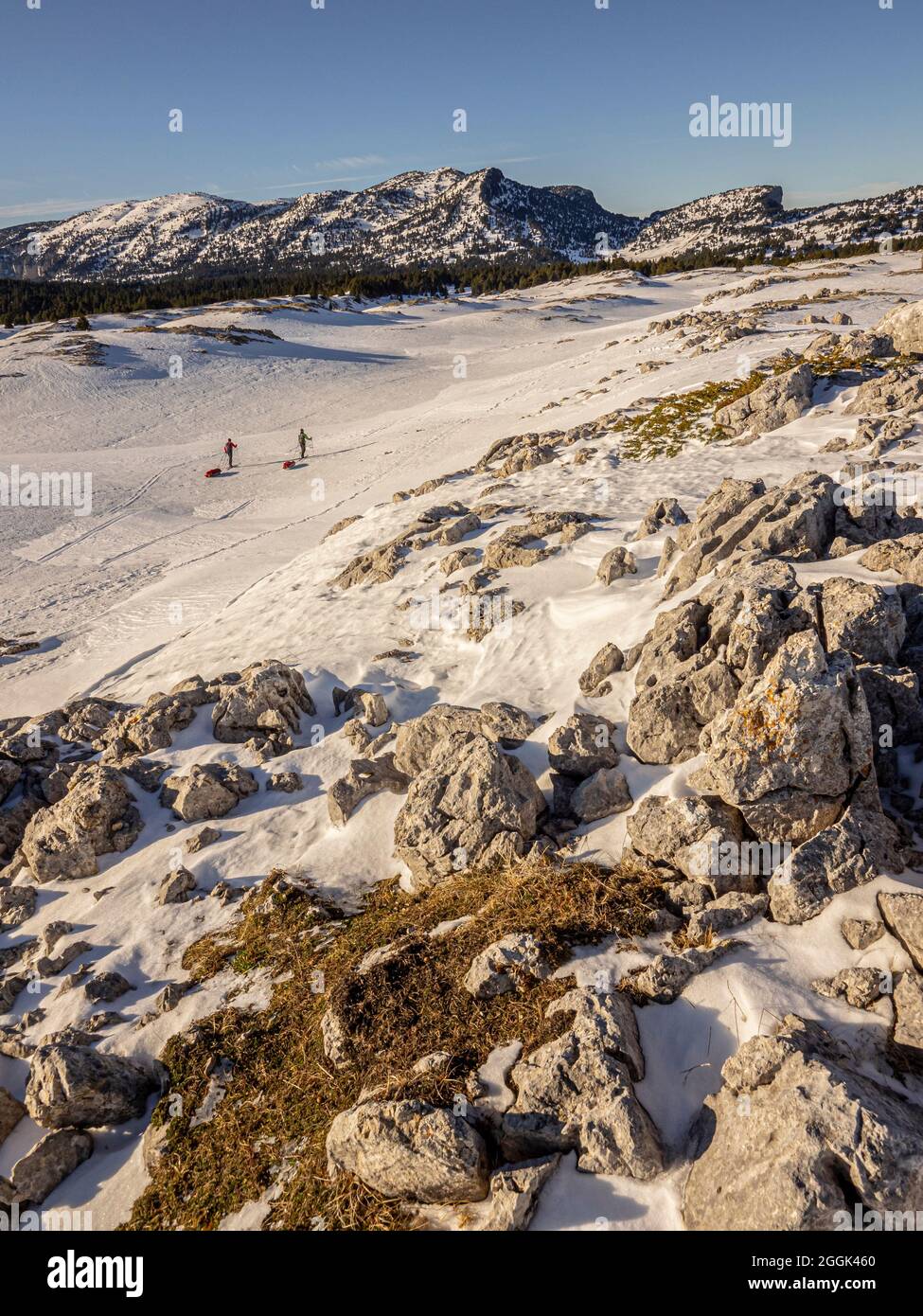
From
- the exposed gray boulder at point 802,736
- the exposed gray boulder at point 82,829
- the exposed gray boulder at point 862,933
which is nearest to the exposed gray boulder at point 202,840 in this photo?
the exposed gray boulder at point 82,829

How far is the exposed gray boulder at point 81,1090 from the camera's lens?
273 inches

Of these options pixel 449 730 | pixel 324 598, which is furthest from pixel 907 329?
pixel 449 730

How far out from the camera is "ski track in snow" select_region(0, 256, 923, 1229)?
255 inches

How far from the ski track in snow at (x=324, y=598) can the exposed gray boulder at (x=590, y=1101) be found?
0.55ft

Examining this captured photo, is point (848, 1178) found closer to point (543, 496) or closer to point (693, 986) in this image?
point (693, 986)

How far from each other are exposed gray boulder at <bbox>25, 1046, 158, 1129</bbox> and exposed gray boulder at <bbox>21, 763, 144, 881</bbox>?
4836 mm

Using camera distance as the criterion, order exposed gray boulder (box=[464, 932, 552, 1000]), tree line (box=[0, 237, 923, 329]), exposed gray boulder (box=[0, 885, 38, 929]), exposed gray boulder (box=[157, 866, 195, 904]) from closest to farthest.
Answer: exposed gray boulder (box=[464, 932, 552, 1000])
exposed gray boulder (box=[157, 866, 195, 904])
exposed gray boulder (box=[0, 885, 38, 929])
tree line (box=[0, 237, 923, 329])

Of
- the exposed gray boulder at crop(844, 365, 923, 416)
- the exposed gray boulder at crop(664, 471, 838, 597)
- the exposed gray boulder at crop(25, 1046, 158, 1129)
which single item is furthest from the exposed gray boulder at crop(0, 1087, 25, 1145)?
the exposed gray boulder at crop(844, 365, 923, 416)

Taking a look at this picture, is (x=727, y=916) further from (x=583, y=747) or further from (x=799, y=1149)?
(x=583, y=747)

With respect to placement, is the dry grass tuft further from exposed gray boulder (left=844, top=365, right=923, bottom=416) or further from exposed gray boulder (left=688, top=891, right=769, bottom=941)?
exposed gray boulder (left=844, top=365, right=923, bottom=416)

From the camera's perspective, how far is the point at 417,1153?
5191 millimetres

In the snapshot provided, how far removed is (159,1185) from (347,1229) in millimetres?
2257

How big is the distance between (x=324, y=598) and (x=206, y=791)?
31.5ft

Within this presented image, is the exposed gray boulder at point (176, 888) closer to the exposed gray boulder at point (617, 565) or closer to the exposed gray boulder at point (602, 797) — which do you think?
the exposed gray boulder at point (602, 797)
